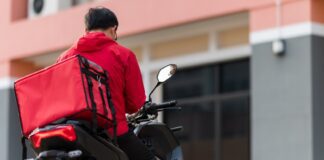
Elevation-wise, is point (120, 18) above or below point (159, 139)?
above

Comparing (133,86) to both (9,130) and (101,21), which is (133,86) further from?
(9,130)

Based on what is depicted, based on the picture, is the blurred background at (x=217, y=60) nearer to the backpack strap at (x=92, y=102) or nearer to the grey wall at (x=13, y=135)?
the grey wall at (x=13, y=135)

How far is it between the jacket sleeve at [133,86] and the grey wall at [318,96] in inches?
228

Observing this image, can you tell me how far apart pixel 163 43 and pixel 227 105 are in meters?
1.53

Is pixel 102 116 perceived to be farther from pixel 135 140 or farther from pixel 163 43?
pixel 163 43

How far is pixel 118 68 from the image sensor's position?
199 inches

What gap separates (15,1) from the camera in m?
15.3

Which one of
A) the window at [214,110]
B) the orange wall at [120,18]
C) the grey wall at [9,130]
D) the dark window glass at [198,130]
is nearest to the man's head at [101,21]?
the orange wall at [120,18]

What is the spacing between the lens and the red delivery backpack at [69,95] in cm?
475

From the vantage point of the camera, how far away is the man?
16.6 ft

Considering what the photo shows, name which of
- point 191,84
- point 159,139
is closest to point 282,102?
point 191,84

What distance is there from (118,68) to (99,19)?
346mm

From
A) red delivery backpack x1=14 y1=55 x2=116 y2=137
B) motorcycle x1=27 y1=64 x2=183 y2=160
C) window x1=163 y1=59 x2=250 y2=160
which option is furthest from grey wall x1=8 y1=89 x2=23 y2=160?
motorcycle x1=27 y1=64 x2=183 y2=160

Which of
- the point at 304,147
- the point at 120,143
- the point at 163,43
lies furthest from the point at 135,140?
the point at 163,43
